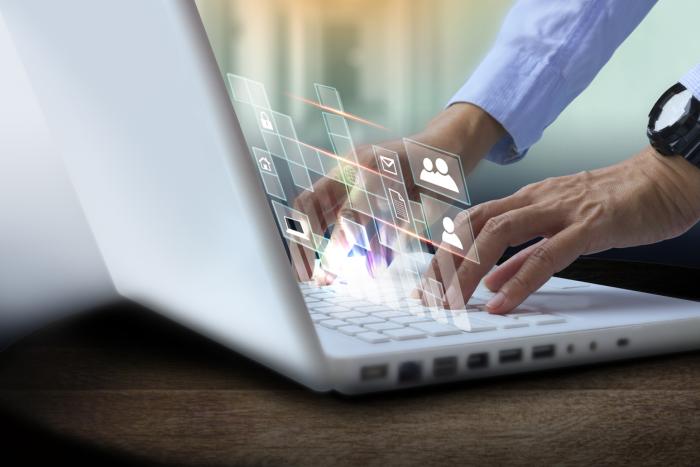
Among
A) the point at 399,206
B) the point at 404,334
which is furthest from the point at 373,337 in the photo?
the point at 399,206

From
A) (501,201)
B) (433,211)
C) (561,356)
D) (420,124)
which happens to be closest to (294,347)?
(561,356)

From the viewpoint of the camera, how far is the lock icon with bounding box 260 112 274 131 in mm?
647

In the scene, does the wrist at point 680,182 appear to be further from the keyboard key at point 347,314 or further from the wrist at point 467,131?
the keyboard key at point 347,314

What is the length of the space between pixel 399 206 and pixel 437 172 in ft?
0.18

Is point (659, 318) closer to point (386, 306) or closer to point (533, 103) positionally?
point (386, 306)

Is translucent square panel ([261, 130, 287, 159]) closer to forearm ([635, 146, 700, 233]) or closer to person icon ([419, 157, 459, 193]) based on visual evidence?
person icon ([419, 157, 459, 193])

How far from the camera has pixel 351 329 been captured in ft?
1.67

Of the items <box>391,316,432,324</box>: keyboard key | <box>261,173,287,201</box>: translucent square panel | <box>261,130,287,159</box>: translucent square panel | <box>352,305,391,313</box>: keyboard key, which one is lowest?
<box>352,305,391,313</box>: keyboard key

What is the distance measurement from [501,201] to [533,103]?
249mm

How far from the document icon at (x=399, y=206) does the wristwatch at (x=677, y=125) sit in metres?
0.28

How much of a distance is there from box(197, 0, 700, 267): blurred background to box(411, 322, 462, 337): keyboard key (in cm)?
101

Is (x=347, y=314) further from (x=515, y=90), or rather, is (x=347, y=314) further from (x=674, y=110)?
(x=515, y=90)

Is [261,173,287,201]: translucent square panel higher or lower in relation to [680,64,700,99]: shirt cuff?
higher

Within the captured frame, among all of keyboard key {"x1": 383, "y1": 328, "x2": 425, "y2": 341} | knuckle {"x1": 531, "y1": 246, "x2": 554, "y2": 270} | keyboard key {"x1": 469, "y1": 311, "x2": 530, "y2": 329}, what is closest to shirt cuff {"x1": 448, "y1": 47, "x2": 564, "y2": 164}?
knuckle {"x1": 531, "y1": 246, "x2": 554, "y2": 270}
